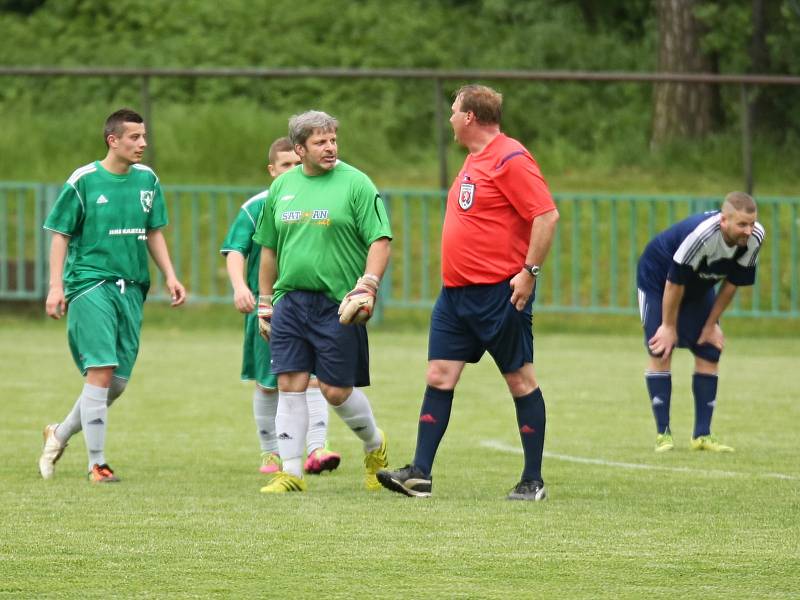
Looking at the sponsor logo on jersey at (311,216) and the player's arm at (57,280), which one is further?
→ the player's arm at (57,280)

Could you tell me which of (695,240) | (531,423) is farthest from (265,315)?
(695,240)

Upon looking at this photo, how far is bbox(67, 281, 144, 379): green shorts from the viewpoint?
27.6 feet

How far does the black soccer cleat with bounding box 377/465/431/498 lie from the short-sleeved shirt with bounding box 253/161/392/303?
87cm

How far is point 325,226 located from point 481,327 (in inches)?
35.5

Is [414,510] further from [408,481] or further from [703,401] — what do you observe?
[703,401]

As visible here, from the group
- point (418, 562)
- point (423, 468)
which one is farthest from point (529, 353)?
point (418, 562)

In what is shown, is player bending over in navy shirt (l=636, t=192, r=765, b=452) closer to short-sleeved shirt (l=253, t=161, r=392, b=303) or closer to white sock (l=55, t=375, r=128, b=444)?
short-sleeved shirt (l=253, t=161, r=392, b=303)

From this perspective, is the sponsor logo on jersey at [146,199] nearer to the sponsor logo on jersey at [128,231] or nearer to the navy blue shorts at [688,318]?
the sponsor logo on jersey at [128,231]

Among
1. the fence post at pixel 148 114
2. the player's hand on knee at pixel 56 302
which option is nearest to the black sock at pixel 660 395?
the player's hand on knee at pixel 56 302

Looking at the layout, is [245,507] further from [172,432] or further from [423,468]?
[172,432]

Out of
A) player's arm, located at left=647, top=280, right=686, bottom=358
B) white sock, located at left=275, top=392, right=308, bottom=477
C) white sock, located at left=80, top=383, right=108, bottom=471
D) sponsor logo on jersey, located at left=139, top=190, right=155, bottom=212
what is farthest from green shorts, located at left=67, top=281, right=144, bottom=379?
player's arm, located at left=647, top=280, right=686, bottom=358

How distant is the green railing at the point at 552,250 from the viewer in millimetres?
17969

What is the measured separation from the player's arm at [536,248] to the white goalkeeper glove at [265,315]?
141 cm

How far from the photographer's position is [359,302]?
764 cm
